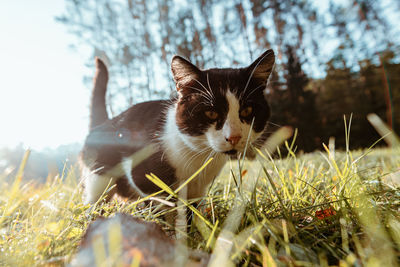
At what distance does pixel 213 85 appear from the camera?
147cm

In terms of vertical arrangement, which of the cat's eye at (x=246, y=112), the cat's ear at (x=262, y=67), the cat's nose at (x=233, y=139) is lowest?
the cat's nose at (x=233, y=139)

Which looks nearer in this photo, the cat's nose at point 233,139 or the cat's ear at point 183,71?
the cat's nose at point 233,139

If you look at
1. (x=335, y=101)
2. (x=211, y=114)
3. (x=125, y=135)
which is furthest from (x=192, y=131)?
(x=335, y=101)

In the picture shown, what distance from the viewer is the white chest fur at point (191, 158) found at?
143cm

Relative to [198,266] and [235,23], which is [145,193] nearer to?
[198,266]

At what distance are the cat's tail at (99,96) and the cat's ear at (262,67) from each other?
4.86 feet

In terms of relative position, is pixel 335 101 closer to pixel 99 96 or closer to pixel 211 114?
pixel 99 96

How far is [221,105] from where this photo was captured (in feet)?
4.51

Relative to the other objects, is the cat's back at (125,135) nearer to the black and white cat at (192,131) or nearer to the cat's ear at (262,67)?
the black and white cat at (192,131)

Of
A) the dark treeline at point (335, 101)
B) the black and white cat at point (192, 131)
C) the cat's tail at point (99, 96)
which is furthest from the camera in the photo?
the dark treeline at point (335, 101)

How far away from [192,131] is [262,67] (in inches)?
25.2

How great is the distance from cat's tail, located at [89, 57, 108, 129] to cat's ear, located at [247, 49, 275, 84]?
1.48 m

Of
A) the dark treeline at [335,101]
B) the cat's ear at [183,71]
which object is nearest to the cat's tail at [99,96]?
the cat's ear at [183,71]

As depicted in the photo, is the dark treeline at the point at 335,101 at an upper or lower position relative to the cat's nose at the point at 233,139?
lower
